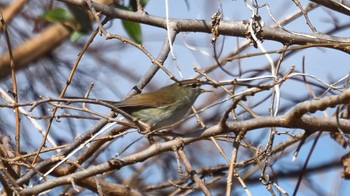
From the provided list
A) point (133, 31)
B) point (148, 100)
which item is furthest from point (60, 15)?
point (148, 100)

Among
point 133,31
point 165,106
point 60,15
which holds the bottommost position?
point 165,106

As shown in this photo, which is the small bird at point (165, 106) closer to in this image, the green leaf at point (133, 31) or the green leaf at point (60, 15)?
the green leaf at point (133, 31)

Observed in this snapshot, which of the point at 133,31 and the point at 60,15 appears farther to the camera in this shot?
the point at 60,15

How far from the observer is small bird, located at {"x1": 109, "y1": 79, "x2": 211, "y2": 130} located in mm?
4078

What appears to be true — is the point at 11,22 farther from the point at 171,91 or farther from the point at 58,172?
the point at 58,172

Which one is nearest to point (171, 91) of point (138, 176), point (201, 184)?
point (138, 176)

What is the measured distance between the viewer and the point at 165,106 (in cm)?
418

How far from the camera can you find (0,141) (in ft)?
11.6

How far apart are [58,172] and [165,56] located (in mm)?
803

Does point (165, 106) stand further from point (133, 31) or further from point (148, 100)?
point (133, 31)

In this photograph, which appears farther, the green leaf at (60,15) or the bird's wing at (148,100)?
the green leaf at (60,15)

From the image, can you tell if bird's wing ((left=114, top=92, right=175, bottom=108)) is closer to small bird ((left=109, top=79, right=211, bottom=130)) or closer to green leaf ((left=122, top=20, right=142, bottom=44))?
small bird ((left=109, top=79, right=211, bottom=130))

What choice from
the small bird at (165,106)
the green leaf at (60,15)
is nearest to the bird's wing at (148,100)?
the small bird at (165,106)

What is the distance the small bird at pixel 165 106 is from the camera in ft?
13.4
